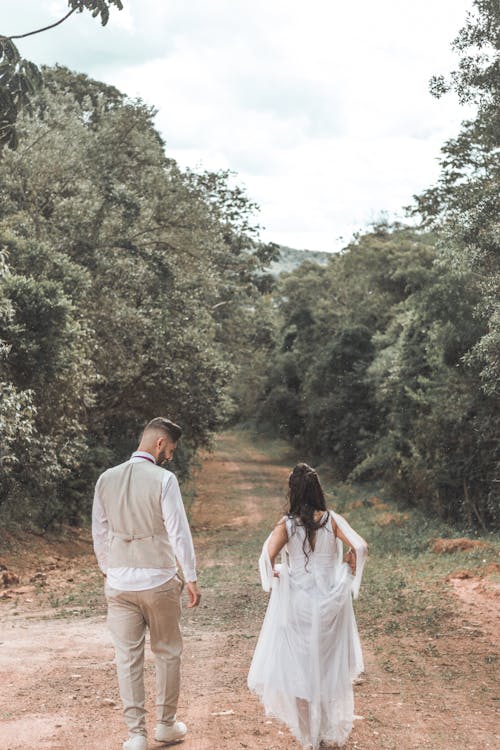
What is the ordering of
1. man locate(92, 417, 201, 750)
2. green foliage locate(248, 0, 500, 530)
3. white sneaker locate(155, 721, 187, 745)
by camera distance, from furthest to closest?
green foliage locate(248, 0, 500, 530), white sneaker locate(155, 721, 187, 745), man locate(92, 417, 201, 750)

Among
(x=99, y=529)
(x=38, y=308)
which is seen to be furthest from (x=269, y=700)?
(x=38, y=308)

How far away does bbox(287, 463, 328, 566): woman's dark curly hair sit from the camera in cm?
582

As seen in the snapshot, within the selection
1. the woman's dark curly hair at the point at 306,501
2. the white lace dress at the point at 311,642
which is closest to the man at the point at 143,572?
the white lace dress at the point at 311,642

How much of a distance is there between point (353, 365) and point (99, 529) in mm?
31463

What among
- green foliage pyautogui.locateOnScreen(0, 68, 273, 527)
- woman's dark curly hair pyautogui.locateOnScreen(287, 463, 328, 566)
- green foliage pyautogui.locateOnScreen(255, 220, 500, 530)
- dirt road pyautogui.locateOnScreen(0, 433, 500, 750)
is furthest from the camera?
green foliage pyautogui.locateOnScreen(255, 220, 500, 530)

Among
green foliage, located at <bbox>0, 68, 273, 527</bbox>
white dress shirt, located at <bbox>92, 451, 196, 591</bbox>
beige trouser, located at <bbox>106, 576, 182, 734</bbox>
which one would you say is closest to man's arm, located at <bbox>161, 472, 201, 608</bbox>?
white dress shirt, located at <bbox>92, 451, 196, 591</bbox>

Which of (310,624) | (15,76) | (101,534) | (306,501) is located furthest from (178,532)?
(15,76)

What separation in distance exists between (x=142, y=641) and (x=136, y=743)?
23.0 inches

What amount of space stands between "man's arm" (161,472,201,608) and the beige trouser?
233 millimetres

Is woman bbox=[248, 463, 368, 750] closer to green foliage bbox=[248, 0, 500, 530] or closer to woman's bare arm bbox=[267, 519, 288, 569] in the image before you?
woman's bare arm bbox=[267, 519, 288, 569]

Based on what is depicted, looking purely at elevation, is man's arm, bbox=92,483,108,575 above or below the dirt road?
above

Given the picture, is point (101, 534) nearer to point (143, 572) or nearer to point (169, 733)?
point (143, 572)

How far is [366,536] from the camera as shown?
21047 mm

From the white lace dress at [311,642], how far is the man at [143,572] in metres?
0.66
